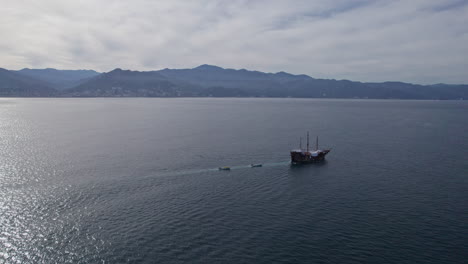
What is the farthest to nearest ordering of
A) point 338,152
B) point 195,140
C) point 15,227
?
1. point 195,140
2. point 338,152
3. point 15,227

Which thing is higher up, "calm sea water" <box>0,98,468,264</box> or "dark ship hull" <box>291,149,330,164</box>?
"dark ship hull" <box>291,149,330,164</box>

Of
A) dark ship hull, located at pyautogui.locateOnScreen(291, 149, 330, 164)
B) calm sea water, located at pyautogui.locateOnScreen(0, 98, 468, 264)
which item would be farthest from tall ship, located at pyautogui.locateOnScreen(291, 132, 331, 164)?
calm sea water, located at pyautogui.locateOnScreen(0, 98, 468, 264)

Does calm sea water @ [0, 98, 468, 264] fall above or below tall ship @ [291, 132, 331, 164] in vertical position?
below

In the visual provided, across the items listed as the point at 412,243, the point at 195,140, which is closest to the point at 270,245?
the point at 412,243

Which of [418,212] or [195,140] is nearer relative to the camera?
[418,212]

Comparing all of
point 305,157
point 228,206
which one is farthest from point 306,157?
point 228,206

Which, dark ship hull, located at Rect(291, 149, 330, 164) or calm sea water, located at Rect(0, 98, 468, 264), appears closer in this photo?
calm sea water, located at Rect(0, 98, 468, 264)

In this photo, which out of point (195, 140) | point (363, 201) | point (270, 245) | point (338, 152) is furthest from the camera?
point (195, 140)

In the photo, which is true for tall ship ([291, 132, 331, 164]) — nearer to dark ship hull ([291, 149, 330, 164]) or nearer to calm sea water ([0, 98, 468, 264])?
dark ship hull ([291, 149, 330, 164])

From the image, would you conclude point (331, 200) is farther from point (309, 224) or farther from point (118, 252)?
point (118, 252)

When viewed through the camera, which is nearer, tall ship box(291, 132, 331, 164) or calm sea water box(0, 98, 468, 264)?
calm sea water box(0, 98, 468, 264)

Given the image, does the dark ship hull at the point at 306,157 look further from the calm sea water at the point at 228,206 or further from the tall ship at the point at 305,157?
the calm sea water at the point at 228,206
